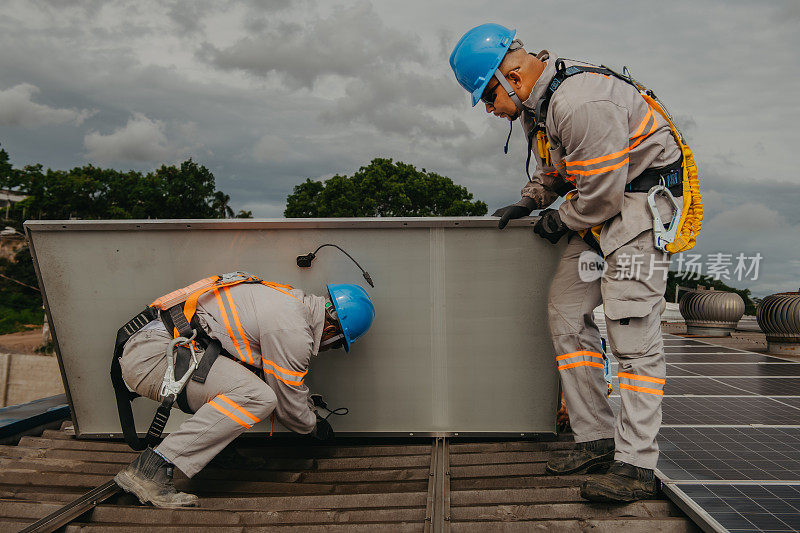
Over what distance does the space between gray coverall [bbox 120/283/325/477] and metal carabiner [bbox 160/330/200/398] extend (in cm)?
6

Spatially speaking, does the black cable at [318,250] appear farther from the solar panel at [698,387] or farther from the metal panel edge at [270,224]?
the solar panel at [698,387]

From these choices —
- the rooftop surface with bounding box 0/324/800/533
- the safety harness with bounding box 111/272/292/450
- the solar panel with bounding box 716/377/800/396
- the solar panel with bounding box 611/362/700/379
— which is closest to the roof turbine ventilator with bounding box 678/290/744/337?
the solar panel with bounding box 611/362/700/379

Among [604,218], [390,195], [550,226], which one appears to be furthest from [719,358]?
[390,195]

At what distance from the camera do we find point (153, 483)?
280 centimetres

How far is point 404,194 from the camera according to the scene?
38.3 meters

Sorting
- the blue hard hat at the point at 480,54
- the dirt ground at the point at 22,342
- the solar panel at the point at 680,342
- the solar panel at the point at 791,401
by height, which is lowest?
the dirt ground at the point at 22,342

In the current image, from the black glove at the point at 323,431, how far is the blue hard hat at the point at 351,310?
0.60 m

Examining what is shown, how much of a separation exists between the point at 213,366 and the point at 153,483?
0.63 m

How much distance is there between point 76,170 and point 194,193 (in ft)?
32.1

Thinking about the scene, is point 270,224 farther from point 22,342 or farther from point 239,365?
point 22,342

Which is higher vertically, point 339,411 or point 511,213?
point 511,213

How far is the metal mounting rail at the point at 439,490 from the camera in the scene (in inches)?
101

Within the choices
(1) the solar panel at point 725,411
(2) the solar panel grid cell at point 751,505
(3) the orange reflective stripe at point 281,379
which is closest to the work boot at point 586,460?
(2) the solar panel grid cell at point 751,505

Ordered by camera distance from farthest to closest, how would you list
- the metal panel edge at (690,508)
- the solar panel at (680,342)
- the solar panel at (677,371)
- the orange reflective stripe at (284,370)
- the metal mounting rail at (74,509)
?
the solar panel at (680,342)
the solar panel at (677,371)
the orange reflective stripe at (284,370)
the metal mounting rail at (74,509)
the metal panel edge at (690,508)
